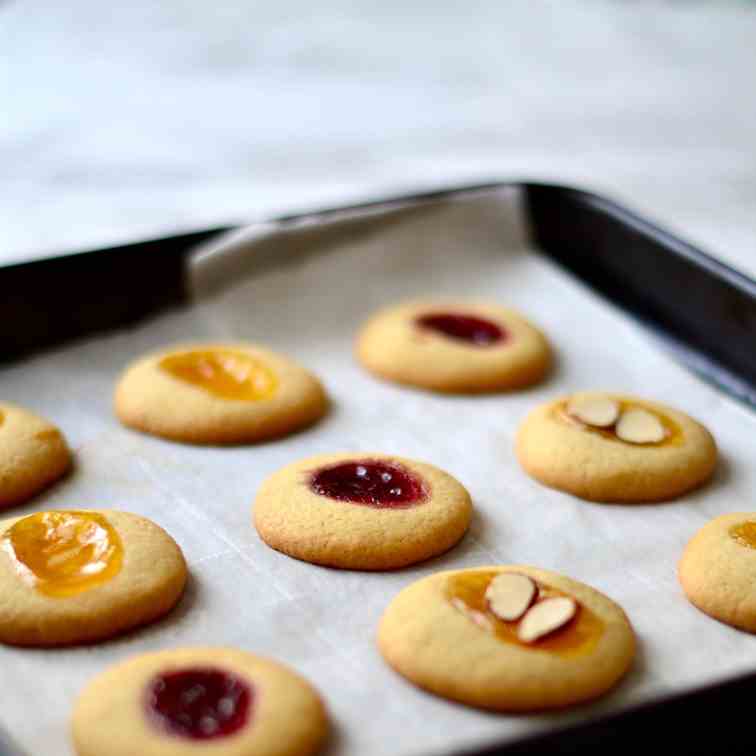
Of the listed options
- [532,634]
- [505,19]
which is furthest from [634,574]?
[505,19]

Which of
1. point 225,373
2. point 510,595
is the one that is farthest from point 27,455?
point 510,595

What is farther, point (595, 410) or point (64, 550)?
point (595, 410)

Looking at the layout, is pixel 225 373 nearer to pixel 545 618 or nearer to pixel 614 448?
pixel 614 448

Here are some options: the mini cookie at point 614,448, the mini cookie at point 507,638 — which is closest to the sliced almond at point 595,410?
the mini cookie at point 614,448

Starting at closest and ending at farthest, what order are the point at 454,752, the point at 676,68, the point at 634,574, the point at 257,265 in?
the point at 454,752, the point at 634,574, the point at 257,265, the point at 676,68

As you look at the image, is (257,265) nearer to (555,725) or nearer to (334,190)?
(334,190)
